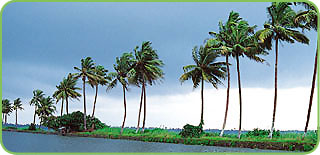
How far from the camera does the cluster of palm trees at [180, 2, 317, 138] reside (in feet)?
68.5

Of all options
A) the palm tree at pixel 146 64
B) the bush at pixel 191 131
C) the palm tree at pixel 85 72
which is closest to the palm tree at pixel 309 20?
the bush at pixel 191 131

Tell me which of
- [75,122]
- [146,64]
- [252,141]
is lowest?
[75,122]

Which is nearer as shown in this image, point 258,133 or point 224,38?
point 258,133

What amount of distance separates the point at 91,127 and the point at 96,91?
4.87 m

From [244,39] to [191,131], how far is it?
8.24m

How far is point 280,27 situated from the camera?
20984 millimetres

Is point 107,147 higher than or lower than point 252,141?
lower

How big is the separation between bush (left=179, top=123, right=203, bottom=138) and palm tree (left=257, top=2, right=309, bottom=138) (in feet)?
20.7

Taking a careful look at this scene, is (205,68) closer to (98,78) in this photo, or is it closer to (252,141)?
(252,141)

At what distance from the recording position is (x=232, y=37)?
24.6 m

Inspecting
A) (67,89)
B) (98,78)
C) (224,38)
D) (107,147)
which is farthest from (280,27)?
(67,89)

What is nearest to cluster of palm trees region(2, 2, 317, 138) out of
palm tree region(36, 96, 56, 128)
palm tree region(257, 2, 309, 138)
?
palm tree region(257, 2, 309, 138)

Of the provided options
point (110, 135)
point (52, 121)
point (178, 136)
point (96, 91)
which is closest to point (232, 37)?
point (178, 136)

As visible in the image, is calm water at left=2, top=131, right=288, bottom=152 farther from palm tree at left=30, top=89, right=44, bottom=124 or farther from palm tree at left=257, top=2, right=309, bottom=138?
palm tree at left=30, top=89, right=44, bottom=124
